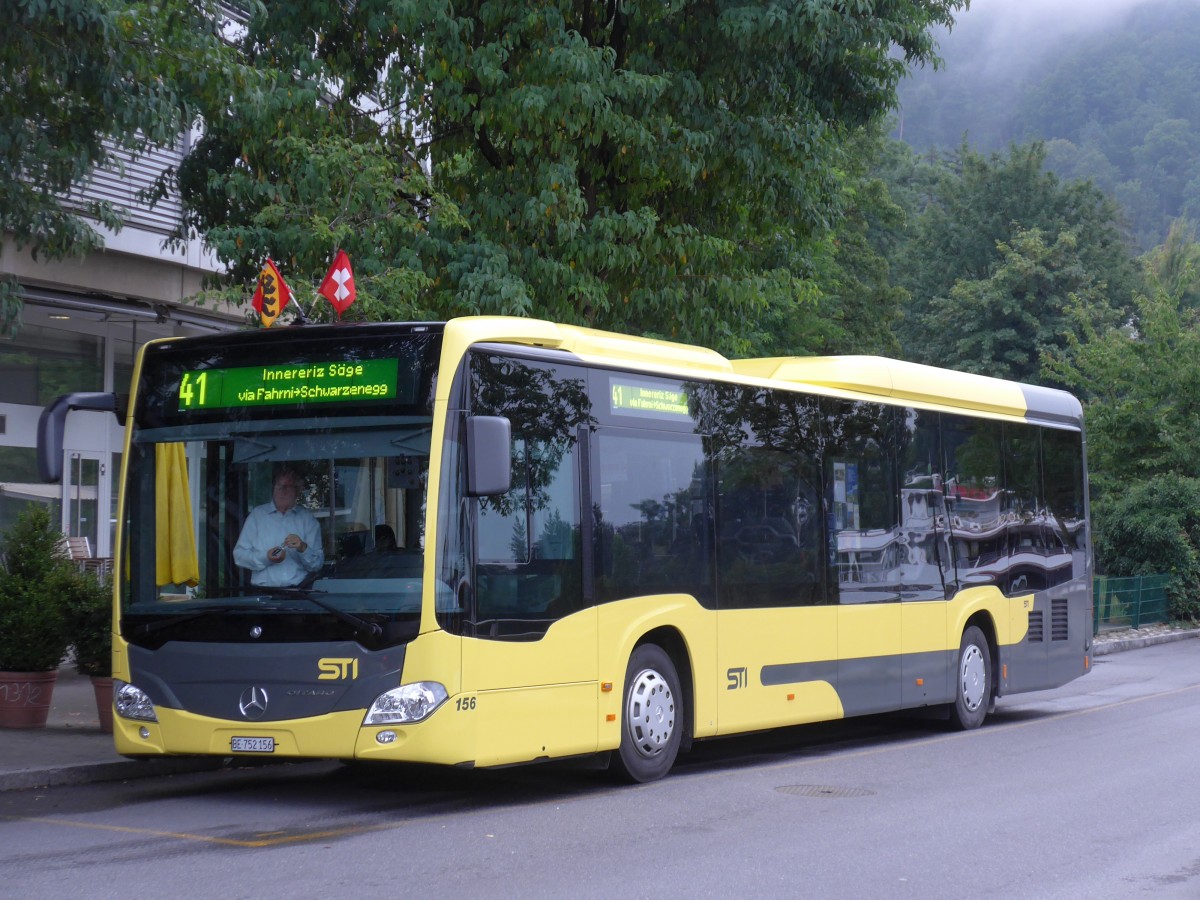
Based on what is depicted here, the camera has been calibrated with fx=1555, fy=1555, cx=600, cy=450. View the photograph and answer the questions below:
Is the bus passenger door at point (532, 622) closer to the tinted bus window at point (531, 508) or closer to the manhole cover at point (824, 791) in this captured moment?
the tinted bus window at point (531, 508)

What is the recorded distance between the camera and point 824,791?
34.5 feet

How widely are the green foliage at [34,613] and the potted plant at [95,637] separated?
9cm

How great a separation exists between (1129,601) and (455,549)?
23556 mm

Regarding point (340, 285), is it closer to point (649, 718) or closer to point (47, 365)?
point (649, 718)

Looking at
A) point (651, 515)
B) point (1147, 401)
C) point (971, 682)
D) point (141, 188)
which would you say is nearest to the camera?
point (651, 515)

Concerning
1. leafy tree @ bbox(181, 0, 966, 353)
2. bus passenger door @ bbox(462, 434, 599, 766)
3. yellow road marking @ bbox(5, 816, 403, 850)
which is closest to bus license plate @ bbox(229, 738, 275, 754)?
yellow road marking @ bbox(5, 816, 403, 850)

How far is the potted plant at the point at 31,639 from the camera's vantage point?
12516mm

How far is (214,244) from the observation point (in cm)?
1488

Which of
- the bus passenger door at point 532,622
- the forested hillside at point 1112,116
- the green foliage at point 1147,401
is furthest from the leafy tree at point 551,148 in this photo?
the forested hillside at point 1112,116

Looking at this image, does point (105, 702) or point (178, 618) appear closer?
point (178, 618)

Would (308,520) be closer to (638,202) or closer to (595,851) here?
(595,851)

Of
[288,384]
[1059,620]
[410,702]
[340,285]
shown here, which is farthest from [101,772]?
[1059,620]

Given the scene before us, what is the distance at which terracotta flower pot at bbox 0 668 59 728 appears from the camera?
12641mm

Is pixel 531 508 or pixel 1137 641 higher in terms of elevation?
pixel 531 508
